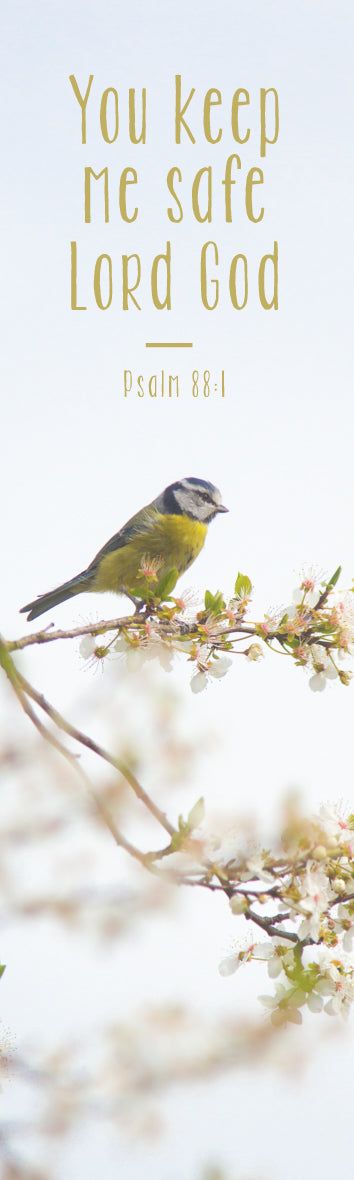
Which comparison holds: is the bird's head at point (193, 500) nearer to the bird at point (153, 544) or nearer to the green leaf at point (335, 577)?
the bird at point (153, 544)

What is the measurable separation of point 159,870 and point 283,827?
297 millimetres

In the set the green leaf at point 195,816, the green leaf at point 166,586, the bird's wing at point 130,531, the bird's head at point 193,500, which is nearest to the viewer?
the green leaf at point 195,816

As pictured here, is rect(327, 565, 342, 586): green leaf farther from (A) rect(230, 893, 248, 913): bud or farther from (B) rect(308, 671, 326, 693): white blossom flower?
(A) rect(230, 893, 248, 913): bud

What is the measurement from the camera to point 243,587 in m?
2.74

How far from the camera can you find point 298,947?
208 centimetres

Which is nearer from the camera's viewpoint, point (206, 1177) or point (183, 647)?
point (206, 1177)

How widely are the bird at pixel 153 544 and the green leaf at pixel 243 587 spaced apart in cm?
80

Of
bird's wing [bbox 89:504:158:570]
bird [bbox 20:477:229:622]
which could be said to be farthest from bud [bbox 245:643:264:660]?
bird's wing [bbox 89:504:158:570]

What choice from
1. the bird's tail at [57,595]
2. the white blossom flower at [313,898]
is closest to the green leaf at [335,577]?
the white blossom flower at [313,898]

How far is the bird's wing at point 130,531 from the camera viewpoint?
3.99 metres

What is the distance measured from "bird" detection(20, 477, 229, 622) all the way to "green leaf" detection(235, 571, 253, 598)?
31.4 inches

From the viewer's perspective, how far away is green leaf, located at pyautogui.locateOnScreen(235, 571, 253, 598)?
274 cm

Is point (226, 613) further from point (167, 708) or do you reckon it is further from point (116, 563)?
point (116, 563)

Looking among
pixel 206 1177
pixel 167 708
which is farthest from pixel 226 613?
pixel 206 1177
